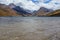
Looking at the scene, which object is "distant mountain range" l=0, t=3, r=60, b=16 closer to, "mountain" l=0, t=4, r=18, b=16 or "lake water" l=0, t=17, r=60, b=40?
"mountain" l=0, t=4, r=18, b=16

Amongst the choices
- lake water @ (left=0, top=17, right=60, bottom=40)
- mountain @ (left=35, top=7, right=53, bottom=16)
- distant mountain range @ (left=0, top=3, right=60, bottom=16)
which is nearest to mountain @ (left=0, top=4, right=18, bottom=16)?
distant mountain range @ (left=0, top=3, right=60, bottom=16)

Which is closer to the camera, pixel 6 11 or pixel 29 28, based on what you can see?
pixel 29 28

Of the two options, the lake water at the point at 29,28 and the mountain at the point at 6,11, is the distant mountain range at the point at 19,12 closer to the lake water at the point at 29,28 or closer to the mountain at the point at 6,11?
the mountain at the point at 6,11

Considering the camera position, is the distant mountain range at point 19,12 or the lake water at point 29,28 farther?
the distant mountain range at point 19,12

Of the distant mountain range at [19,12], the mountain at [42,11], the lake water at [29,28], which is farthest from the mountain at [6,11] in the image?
the mountain at [42,11]

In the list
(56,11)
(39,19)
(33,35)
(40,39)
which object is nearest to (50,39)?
(40,39)

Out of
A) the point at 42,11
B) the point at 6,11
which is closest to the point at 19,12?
the point at 6,11

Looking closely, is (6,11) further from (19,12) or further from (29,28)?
(29,28)

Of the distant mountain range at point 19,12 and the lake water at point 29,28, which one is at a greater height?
the distant mountain range at point 19,12
